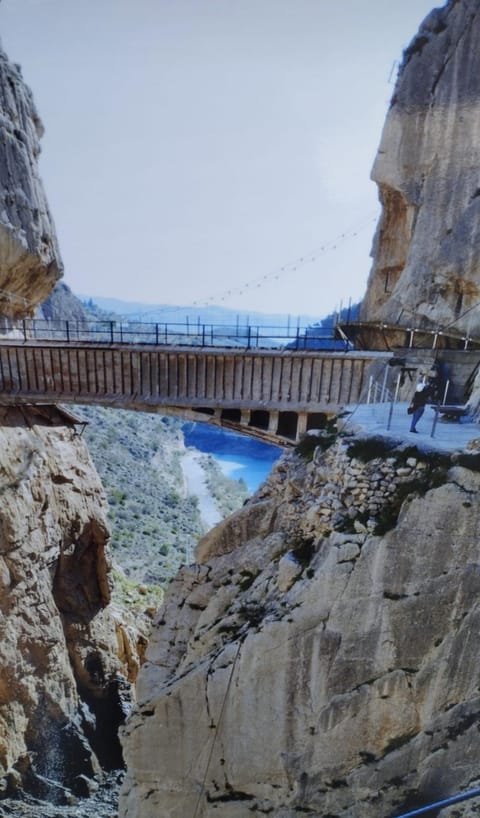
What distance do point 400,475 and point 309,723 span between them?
121 inches

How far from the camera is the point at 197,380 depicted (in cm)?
1277

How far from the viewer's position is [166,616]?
762cm

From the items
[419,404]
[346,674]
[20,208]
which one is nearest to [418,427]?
[419,404]

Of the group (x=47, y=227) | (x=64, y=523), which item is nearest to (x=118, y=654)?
(x=64, y=523)

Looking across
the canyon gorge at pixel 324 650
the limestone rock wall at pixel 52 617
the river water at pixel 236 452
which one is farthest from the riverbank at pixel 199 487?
the canyon gorge at pixel 324 650

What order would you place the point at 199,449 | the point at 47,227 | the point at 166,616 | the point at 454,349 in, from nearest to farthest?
the point at 166,616 < the point at 454,349 < the point at 47,227 < the point at 199,449

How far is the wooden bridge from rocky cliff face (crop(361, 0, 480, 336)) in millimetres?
1991

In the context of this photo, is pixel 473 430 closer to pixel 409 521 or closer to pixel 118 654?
pixel 409 521

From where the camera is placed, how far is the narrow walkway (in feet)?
18.9

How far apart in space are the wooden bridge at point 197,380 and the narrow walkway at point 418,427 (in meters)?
3.79

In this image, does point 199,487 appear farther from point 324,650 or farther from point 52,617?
point 324,650

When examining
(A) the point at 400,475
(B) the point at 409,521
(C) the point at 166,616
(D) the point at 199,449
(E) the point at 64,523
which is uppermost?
(A) the point at 400,475

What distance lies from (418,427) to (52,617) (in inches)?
526

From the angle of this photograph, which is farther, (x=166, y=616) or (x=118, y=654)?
(x=118, y=654)
